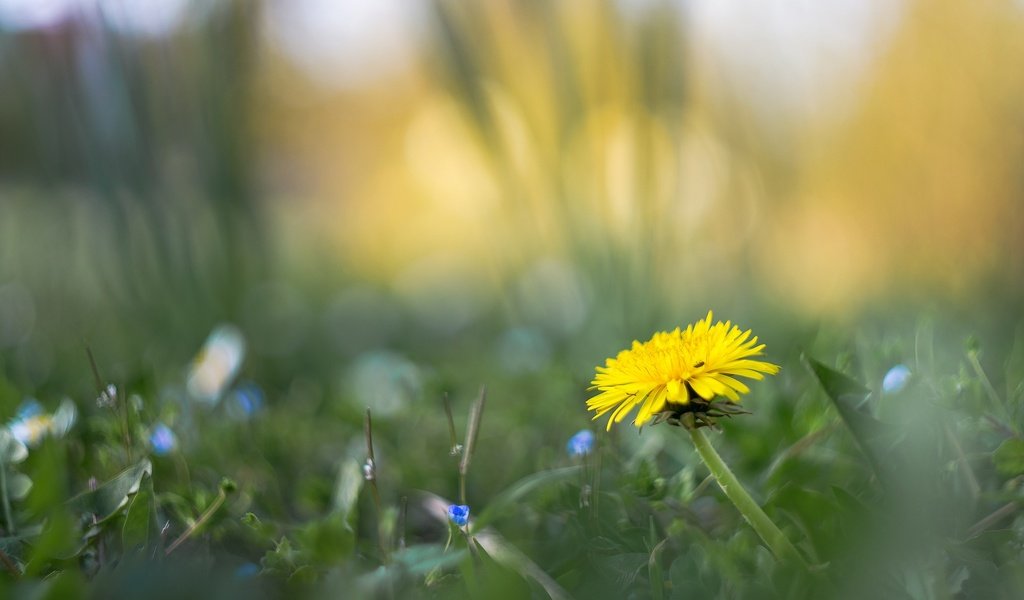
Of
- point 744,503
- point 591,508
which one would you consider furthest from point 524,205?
point 744,503

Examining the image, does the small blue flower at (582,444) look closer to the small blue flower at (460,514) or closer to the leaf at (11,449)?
the small blue flower at (460,514)

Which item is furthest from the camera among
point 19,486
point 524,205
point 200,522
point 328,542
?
point 524,205

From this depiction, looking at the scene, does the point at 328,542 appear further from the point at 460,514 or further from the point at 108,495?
the point at 108,495

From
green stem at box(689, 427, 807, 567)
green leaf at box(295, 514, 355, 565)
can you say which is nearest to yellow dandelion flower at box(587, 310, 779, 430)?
green stem at box(689, 427, 807, 567)

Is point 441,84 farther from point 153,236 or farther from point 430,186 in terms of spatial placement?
point 430,186

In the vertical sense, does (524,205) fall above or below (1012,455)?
above

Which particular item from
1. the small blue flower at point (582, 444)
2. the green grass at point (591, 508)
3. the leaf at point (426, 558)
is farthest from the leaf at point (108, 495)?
the small blue flower at point (582, 444)

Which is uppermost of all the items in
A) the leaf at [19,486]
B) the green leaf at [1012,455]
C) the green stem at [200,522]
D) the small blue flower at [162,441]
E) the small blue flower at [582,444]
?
the small blue flower at [162,441]

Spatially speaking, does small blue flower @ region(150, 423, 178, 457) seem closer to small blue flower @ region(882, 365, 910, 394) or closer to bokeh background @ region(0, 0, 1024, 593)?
bokeh background @ region(0, 0, 1024, 593)
